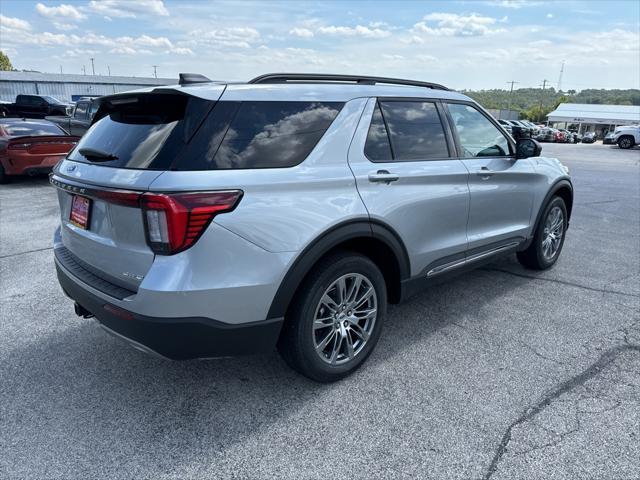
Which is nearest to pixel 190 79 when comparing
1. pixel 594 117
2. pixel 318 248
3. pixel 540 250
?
pixel 318 248

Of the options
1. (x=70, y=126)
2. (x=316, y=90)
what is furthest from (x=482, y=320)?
(x=70, y=126)

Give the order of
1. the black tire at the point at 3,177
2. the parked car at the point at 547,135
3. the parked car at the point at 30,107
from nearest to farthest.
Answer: the black tire at the point at 3,177
the parked car at the point at 30,107
the parked car at the point at 547,135

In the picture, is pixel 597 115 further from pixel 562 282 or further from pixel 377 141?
pixel 377 141

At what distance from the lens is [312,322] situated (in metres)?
2.85

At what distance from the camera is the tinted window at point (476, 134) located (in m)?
3.96

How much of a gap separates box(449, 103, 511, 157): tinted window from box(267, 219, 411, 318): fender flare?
51.7 inches

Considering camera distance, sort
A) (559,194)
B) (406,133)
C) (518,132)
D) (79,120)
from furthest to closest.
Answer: (79,120)
(518,132)
(559,194)
(406,133)

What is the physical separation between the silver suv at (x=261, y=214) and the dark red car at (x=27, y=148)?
7695 mm

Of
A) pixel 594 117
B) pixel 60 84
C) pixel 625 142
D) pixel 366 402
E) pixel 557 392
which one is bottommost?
pixel 366 402

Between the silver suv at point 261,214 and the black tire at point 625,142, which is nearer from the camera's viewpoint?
the silver suv at point 261,214

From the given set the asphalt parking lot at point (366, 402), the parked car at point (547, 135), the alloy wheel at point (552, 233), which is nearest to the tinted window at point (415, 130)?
the asphalt parking lot at point (366, 402)

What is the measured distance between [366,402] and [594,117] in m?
→ 75.6

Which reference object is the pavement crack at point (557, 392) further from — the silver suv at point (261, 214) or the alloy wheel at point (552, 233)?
the alloy wheel at point (552, 233)

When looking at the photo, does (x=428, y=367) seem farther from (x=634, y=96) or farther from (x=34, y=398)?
(x=634, y=96)
